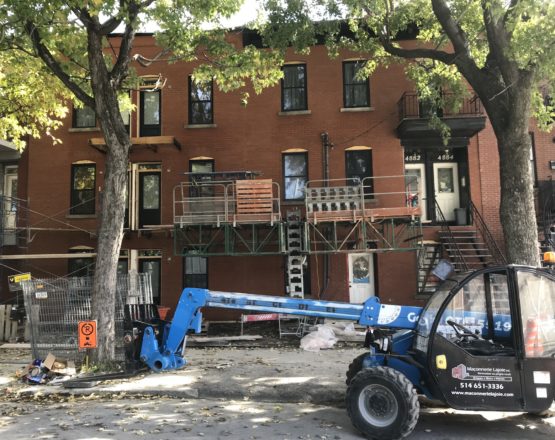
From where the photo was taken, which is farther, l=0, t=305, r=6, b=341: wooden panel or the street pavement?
l=0, t=305, r=6, b=341: wooden panel

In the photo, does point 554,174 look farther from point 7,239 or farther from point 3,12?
point 7,239

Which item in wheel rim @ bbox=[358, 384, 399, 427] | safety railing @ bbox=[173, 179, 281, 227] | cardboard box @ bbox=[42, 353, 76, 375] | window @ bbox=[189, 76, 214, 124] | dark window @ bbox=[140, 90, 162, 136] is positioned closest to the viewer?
wheel rim @ bbox=[358, 384, 399, 427]

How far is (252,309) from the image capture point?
688 cm

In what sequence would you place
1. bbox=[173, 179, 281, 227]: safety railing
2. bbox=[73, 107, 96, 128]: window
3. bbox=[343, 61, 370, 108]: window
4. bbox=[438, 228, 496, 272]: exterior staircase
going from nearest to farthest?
bbox=[173, 179, 281, 227]: safety railing
bbox=[438, 228, 496, 272]: exterior staircase
bbox=[343, 61, 370, 108]: window
bbox=[73, 107, 96, 128]: window

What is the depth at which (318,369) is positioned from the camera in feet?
30.5

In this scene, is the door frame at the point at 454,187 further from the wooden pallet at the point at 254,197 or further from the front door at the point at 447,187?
the wooden pallet at the point at 254,197

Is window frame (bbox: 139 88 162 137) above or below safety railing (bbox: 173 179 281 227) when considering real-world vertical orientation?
above

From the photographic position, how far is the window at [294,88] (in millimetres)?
16484

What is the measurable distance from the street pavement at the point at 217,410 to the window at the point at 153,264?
6.63 m

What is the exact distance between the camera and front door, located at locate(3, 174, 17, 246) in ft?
52.6

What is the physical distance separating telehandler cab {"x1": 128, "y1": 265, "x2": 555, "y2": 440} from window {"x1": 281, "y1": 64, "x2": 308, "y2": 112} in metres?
11.2

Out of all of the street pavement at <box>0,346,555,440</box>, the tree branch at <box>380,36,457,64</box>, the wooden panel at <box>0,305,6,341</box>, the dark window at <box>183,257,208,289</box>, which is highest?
the tree branch at <box>380,36,457,64</box>

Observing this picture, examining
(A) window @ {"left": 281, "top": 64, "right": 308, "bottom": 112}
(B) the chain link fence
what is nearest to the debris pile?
(B) the chain link fence

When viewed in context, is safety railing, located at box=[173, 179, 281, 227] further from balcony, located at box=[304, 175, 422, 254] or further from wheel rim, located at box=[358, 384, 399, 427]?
wheel rim, located at box=[358, 384, 399, 427]
